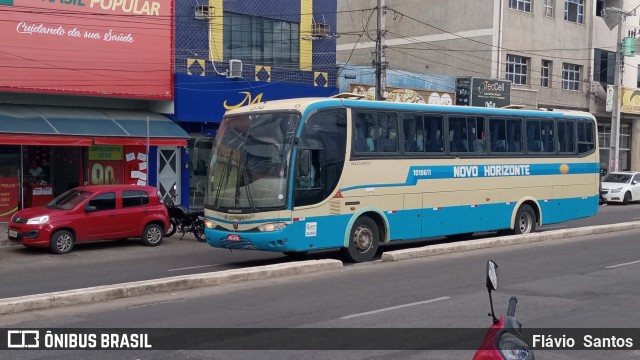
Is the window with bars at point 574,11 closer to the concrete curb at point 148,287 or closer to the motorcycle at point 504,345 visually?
the concrete curb at point 148,287

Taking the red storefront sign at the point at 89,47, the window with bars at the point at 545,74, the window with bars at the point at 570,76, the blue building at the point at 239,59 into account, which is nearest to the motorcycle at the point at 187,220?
the red storefront sign at the point at 89,47

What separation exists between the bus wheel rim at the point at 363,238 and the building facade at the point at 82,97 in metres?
8.69

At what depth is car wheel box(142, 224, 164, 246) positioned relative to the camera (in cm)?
2069

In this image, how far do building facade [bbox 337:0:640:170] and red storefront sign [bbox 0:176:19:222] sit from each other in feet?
64.5

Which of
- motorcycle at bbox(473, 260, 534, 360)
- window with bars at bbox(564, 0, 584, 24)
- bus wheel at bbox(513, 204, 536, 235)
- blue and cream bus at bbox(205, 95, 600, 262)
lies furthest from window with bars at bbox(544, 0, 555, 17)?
motorcycle at bbox(473, 260, 534, 360)

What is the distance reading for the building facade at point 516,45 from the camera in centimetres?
4044

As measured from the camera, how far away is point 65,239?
18.8 meters

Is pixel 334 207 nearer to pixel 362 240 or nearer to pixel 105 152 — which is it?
pixel 362 240

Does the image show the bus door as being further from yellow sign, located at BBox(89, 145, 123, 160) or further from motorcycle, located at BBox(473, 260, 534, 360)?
motorcycle, located at BBox(473, 260, 534, 360)

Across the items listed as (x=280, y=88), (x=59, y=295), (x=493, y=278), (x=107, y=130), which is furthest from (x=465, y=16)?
(x=493, y=278)

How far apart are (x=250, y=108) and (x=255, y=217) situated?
2.45 metres

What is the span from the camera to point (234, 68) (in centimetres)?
2716

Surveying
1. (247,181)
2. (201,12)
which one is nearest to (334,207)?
(247,181)

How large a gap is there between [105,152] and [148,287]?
48.2 feet
